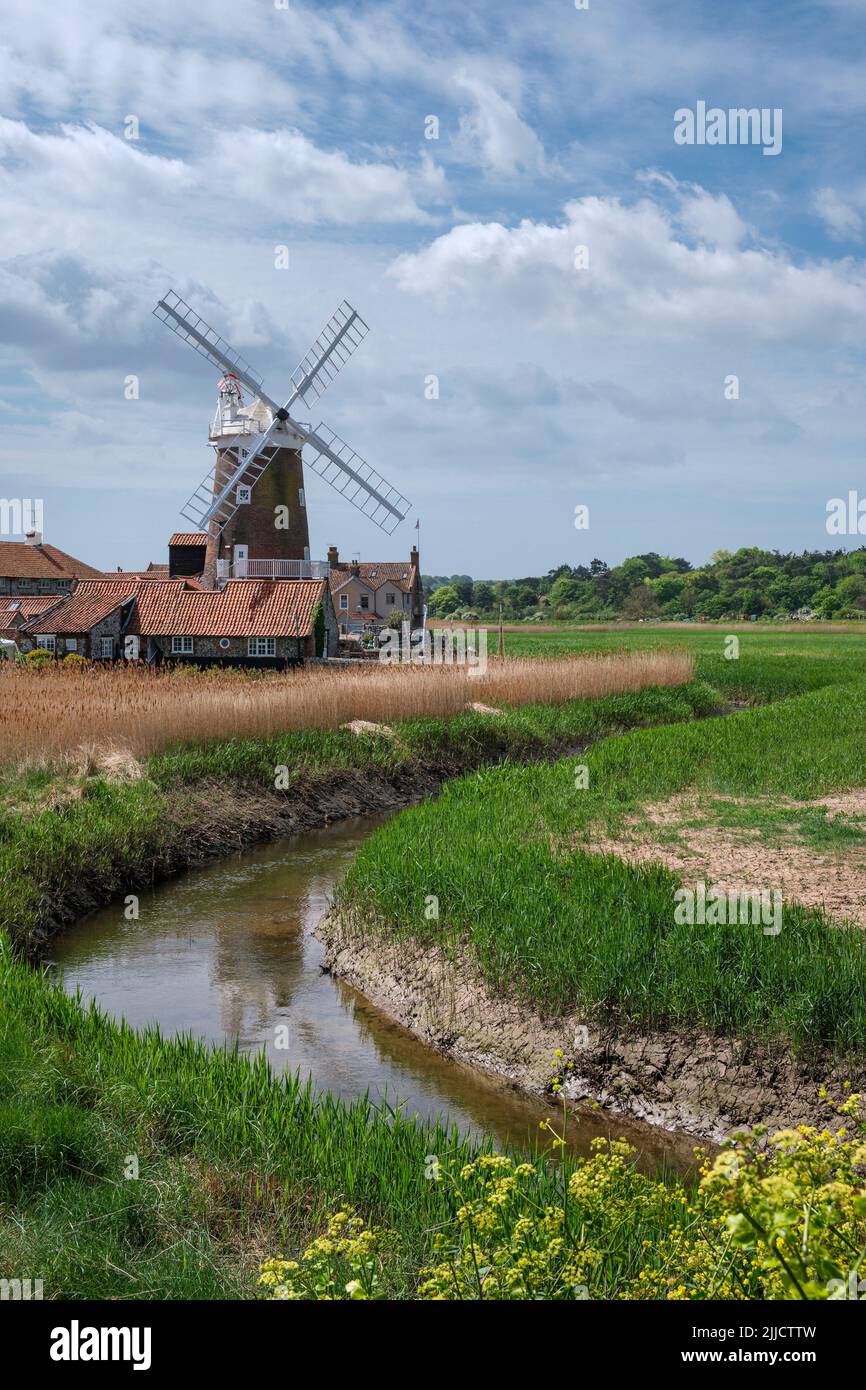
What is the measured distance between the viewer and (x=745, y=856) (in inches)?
412

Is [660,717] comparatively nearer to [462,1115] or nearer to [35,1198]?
[462,1115]

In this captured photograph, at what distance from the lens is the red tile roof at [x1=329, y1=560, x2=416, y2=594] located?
262 ft

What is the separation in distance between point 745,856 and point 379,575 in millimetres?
73163

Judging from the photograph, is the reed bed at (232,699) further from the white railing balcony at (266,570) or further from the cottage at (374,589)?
the cottage at (374,589)

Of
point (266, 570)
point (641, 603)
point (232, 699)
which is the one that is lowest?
point (232, 699)

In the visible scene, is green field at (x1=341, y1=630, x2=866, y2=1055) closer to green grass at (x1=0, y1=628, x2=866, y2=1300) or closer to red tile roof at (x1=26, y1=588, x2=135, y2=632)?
green grass at (x1=0, y1=628, x2=866, y2=1300)

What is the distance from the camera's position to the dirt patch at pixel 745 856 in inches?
359

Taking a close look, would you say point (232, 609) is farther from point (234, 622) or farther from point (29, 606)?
point (29, 606)

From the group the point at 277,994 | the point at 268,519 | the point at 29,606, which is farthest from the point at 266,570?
the point at 277,994

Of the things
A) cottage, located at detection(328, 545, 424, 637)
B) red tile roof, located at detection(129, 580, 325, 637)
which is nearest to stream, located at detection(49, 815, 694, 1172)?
red tile roof, located at detection(129, 580, 325, 637)

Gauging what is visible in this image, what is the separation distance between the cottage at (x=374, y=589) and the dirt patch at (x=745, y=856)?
64.9 meters
